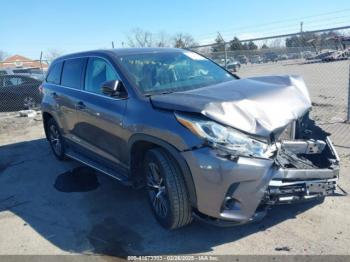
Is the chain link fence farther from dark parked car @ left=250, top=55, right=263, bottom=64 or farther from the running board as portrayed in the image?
dark parked car @ left=250, top=55, right=263, bottom=64

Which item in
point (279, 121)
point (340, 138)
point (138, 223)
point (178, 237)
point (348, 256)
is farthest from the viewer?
point (340, 138)

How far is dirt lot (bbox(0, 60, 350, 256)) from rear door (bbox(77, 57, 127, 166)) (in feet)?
2.08

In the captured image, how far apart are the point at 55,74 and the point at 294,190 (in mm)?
4585

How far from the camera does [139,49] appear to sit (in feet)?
15.9

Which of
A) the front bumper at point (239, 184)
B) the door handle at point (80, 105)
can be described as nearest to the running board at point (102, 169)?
the door handle at point (80, 105)

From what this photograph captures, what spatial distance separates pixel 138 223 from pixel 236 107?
5.73ft

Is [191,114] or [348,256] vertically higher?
[191,114]

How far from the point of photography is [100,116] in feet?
14.5

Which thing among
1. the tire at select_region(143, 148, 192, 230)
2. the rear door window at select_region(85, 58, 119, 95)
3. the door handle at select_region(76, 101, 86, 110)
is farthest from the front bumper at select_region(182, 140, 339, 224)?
the door handle at select_region(76, 101, 86, 110)

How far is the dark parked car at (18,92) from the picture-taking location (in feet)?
41.2

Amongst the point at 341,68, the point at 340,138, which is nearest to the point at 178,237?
the point at 340,138

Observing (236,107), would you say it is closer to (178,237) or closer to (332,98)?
(178,237)

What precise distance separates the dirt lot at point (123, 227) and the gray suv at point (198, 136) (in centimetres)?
32

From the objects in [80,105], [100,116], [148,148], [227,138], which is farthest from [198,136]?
[80,105]
